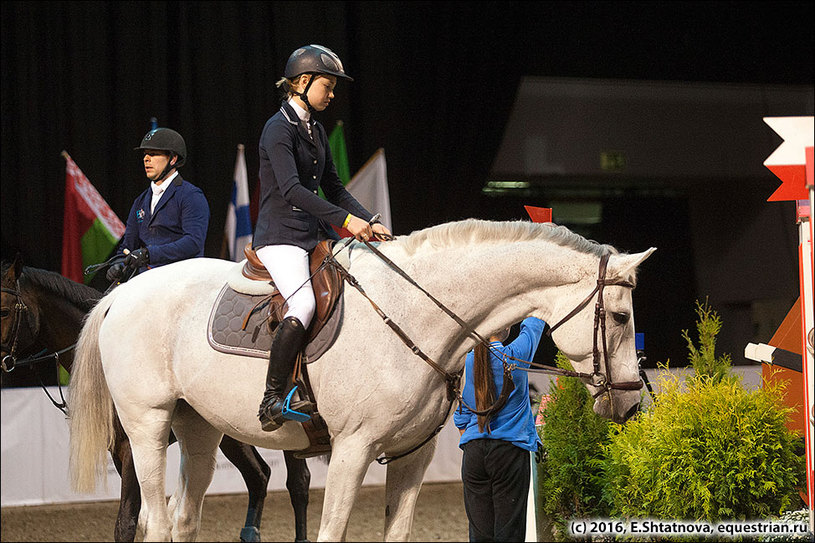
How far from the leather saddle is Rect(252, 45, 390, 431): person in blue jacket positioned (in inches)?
1.1

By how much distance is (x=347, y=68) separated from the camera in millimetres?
7988

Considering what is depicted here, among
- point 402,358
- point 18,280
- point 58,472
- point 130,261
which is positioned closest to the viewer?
point 402,358

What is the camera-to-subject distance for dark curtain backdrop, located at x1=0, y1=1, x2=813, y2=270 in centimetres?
734

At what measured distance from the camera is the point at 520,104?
8.47 metres

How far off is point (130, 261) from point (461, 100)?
16.9 ft

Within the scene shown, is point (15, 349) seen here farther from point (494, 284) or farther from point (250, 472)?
point (494, 284)

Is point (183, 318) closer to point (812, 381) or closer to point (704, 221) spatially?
point (812, 381)

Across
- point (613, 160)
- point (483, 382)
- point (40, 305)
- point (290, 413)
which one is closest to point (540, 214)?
point (483, 382)

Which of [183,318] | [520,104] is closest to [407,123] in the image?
[520,104]

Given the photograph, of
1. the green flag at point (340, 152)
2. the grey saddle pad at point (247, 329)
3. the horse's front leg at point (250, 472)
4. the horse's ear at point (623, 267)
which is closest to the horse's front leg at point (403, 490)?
the grey saddle pad at point (247, 329)

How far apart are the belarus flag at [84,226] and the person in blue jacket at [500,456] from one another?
371cm

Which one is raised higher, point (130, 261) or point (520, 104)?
point (520, 104)

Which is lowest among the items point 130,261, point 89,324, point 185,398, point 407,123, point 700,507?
point 700,507

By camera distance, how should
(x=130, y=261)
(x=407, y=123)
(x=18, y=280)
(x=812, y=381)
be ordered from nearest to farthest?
(x=812, y=381) < (x=130, y=261) < (x=18, y=280) < (x=407, y=123)
